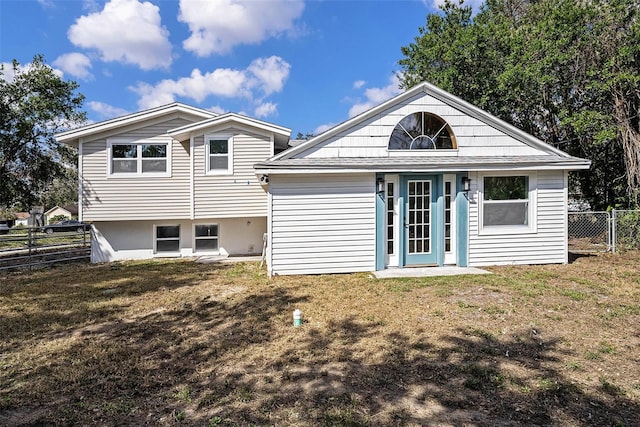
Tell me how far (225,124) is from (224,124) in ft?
0.10

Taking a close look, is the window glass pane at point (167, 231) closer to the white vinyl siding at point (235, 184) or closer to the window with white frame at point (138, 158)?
the white vinyl siding at point (235, 184)

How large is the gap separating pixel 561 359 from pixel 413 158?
5332 mm

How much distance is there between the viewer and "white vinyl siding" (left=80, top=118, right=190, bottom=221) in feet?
35.6

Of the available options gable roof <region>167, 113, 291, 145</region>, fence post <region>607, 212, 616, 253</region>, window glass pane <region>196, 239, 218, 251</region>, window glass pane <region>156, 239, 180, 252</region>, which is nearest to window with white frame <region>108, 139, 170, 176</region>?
gable roof <region>167, 113, 291, 145</region>

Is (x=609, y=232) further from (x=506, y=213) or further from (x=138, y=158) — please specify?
(x=138, y=158)

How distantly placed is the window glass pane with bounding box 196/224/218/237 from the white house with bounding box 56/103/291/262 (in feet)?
2.75

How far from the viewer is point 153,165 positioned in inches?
440

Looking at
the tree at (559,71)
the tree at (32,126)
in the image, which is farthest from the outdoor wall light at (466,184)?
the tree at (32,126)

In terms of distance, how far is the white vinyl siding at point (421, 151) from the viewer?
8.11 meters

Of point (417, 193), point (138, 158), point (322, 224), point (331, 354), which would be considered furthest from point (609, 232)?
point (138, 158)

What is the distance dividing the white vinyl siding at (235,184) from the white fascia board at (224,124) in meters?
0.30

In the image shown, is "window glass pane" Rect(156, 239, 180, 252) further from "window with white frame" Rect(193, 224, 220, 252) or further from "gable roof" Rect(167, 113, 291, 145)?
"gable roof" Rect(167, 113, 291, 145)

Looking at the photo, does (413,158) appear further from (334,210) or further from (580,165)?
(580,165)

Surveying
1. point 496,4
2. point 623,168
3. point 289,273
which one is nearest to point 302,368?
point 289,273
